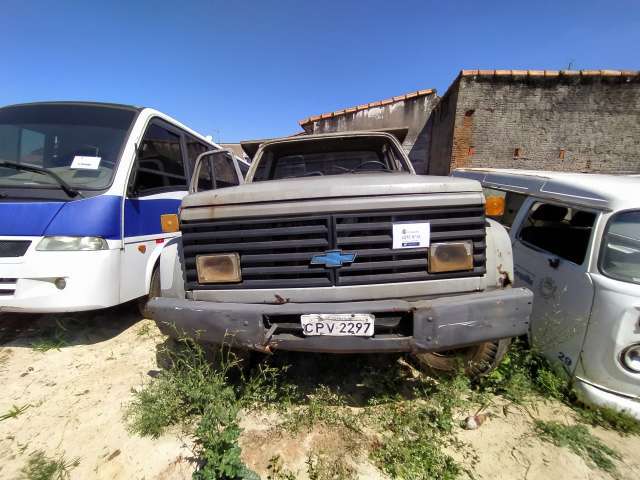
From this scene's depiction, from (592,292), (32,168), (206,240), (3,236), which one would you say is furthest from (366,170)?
(3,236)

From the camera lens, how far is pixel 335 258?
1797 millimetres

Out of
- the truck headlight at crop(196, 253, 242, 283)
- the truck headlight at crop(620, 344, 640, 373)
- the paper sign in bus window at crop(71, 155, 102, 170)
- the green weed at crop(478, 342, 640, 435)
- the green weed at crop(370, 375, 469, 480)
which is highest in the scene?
the paper sign in bus window at crop(71, 155, 102, 170)

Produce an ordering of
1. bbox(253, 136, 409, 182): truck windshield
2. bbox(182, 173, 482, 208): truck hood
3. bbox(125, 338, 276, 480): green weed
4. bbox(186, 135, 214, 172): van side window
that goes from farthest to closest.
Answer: bbox(186, 135, 214, 172): van side window < bbox(253, 136, 409, 182): truck windshield < bbox(182, 173, 482, 208): truck hood < bbox(125, 338, 276, 480): green weed

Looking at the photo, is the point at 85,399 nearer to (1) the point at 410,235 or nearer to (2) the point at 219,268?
(2) the point at 219,268

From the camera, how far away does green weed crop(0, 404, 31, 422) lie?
203 cm

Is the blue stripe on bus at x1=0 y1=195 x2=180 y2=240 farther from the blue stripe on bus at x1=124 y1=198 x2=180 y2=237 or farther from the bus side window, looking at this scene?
the bus side window

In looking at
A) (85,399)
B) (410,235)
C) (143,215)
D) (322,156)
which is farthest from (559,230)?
(85,399)

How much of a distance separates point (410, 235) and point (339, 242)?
444 mm

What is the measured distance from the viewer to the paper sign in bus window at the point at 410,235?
5.90 feet

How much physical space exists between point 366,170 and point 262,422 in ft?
7.82

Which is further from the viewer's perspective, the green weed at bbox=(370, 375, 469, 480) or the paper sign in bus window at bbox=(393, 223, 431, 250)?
the paper sign in bus window at bbox=(393, 223, 431, 250)

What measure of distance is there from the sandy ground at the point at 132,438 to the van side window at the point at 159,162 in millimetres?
1786

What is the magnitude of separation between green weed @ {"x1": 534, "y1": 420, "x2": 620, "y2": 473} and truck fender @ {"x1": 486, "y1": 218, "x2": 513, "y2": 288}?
958 millimetres

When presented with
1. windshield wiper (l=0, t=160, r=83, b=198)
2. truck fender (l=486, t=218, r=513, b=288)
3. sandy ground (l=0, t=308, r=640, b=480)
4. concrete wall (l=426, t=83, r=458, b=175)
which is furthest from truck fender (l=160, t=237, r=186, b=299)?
concrete wall (l=426, t=83, r=458, b=175)
